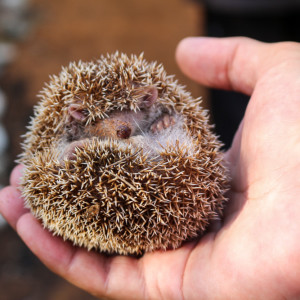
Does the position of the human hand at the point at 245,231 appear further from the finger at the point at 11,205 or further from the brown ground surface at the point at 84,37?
the brown ground surface at the point at 84,37

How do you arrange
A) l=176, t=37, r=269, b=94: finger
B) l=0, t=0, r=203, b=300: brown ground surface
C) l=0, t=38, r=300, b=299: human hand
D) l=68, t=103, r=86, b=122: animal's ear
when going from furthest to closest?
1. l=0, t=0, r=203, b=300: brown ground surface
2. l=176, t=37, r=269, b=94: finger
3. l=68, t=103, r=86, b=122: animal's ear
4. l=0, t=38, r=300, b=299: human hand

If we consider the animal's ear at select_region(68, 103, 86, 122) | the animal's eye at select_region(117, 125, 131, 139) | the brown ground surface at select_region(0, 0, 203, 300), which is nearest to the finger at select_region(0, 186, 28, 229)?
the animal's ear at select_region(68, 103, 86, 122)

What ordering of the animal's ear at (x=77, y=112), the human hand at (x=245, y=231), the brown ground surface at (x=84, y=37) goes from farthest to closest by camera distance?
the brown ground surface at (x=84, y=37), the animal's ear at (x=77, y=112), the human hand at (x=245, y=231)

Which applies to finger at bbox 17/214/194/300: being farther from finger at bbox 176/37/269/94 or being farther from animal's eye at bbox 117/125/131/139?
finger at bbox 176/37/269/94

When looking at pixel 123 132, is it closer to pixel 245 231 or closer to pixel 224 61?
pixel 245 231

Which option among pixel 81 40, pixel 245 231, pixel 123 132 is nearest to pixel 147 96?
pixel 123 132

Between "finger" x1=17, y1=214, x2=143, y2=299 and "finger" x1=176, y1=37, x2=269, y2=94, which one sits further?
"finger" x1=176, y1=37, x2=269, y2=94

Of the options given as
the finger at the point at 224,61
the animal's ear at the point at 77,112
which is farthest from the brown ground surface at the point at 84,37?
the finger at the point at 224,61
